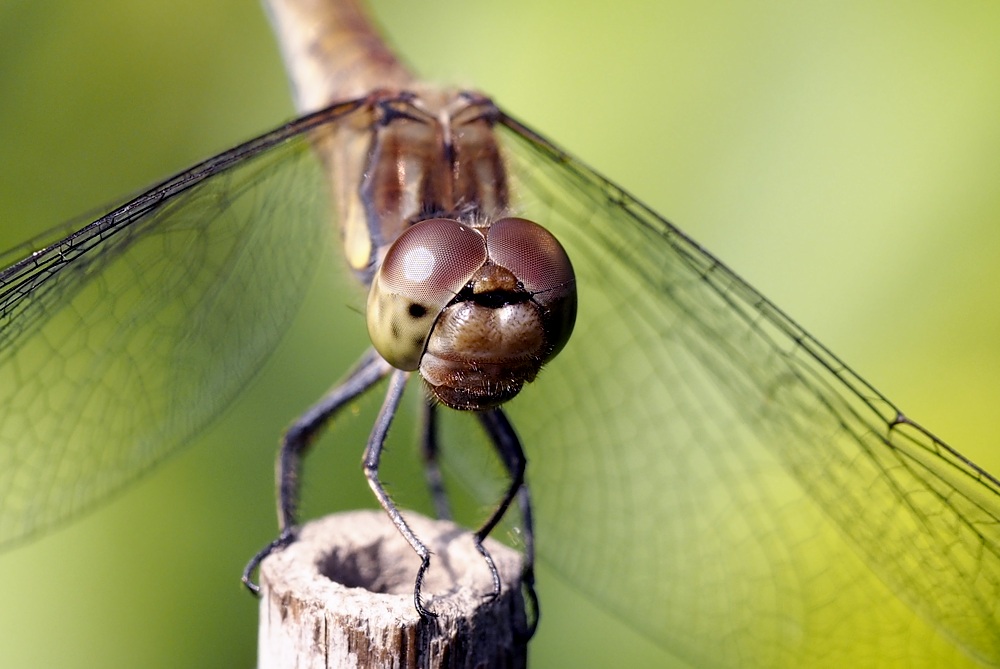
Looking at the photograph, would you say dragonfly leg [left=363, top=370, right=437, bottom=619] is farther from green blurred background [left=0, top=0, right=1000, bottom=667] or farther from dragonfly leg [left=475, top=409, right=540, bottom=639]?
green blurred background [left=0, top=0, right=1000, bottom=667]

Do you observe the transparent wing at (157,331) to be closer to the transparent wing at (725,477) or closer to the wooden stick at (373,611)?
the transparent wing at (725,477)

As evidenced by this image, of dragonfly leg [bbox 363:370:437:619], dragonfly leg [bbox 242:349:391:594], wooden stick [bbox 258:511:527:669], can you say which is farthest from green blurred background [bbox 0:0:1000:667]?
wooden stick [bbox 258:511:527:669]

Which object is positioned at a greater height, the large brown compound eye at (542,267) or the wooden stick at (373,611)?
the large brown compound eye at (542,267)

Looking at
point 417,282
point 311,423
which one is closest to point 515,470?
point 311,423

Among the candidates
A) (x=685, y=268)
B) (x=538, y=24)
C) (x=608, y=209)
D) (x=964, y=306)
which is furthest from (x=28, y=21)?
(x=964, y=306)

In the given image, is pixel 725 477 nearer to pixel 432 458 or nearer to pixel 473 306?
pixel 432 458

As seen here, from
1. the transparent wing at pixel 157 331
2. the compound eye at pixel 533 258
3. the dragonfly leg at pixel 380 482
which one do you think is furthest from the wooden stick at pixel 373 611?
the transparent wing at pixel 157 331
